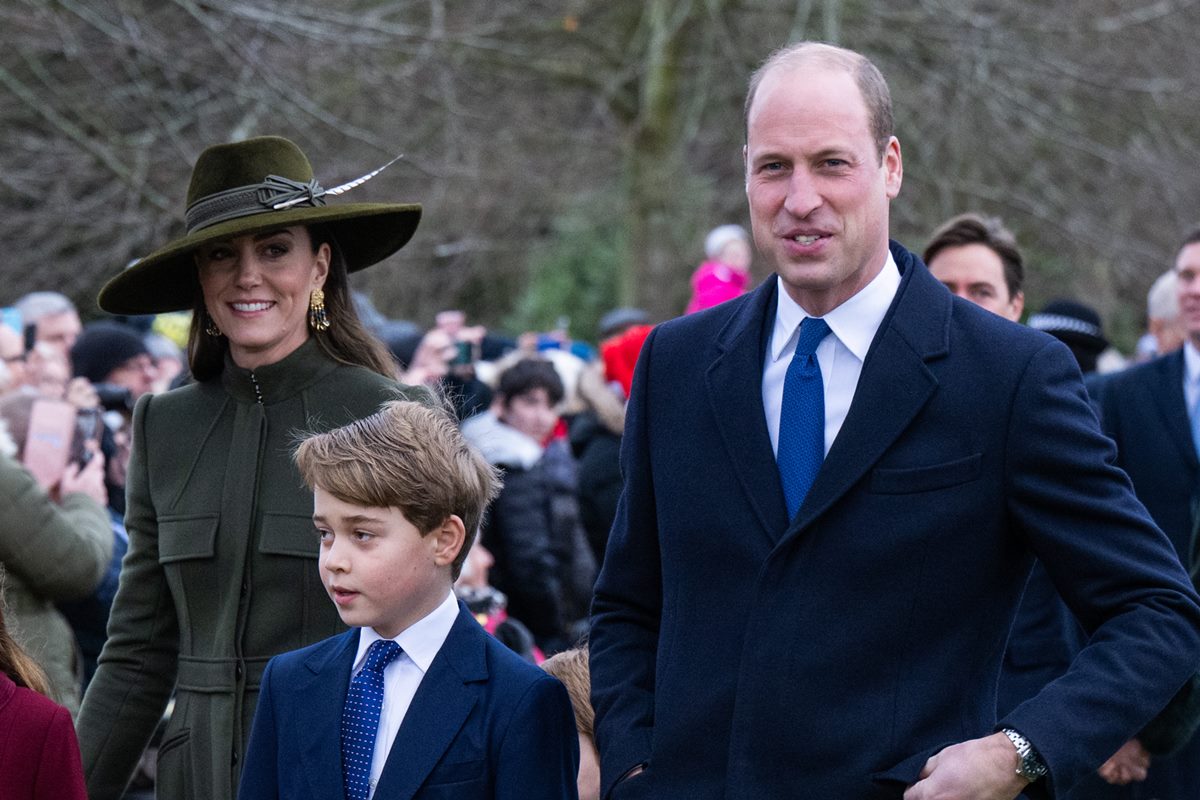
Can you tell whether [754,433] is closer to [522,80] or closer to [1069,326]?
[1069,326]

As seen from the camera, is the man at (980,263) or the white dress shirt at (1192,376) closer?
the man at (980,263)

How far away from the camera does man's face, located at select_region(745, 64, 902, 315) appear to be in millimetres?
2855

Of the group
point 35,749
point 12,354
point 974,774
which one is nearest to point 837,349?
A: point 974,774

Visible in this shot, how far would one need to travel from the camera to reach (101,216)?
37.5 ft

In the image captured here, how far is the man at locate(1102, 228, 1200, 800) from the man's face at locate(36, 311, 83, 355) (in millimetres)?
5072

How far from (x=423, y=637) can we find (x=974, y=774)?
43.6 inches

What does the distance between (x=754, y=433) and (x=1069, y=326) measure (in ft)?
16.4

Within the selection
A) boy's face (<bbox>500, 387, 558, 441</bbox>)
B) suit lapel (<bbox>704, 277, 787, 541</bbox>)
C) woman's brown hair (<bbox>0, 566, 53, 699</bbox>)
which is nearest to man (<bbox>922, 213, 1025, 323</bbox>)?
suit lapel (<bbox>704, 277, 787, 541</bbox>)

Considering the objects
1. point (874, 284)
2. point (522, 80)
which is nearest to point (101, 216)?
point (522, 80)

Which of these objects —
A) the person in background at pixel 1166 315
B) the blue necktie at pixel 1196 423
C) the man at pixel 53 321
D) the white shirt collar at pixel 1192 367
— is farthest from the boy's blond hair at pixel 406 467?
the man at pixel 53 321

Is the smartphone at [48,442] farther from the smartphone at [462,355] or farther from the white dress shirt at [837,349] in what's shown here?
the smartphone at [462,355]

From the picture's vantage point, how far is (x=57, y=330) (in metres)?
8.72

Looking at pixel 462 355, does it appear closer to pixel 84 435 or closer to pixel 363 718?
pixel 84 435

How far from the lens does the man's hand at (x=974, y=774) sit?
8.57 feet
